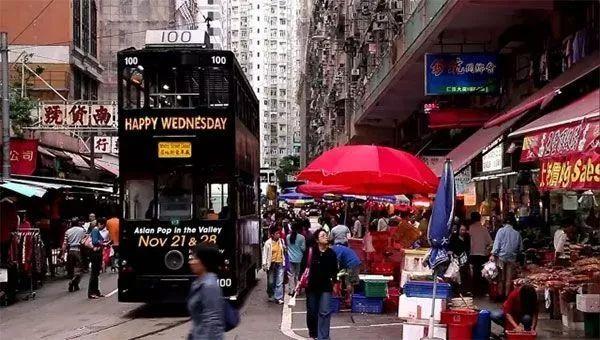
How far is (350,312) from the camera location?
15477 mm

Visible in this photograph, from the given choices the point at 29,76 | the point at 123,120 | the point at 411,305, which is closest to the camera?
the point at 411,305

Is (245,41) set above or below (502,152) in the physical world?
above

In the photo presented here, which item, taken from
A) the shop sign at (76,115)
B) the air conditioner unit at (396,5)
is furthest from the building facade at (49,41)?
the air conditioner unit at (396,5)

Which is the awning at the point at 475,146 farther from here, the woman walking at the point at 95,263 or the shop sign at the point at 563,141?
the woman walking at the point at 95,263

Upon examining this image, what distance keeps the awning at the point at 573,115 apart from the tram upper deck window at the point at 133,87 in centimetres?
730

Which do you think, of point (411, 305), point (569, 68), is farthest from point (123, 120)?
point (569, 68)

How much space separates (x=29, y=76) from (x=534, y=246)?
2269 cm

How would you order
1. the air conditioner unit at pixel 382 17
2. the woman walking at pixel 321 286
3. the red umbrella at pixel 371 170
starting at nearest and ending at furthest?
the woman walking at pixel 321 286 → the red umbrella at pixel 371 170 → the air conditioner unit at pixel 382 17

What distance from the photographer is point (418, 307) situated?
36.2 feet

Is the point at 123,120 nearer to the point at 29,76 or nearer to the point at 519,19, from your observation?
the point at 519,19

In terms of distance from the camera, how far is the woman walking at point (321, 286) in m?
10.7

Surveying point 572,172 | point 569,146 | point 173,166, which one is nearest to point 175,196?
point 173,166

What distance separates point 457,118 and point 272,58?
471 ft

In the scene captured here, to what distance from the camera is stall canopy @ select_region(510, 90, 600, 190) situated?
823 centimetres
